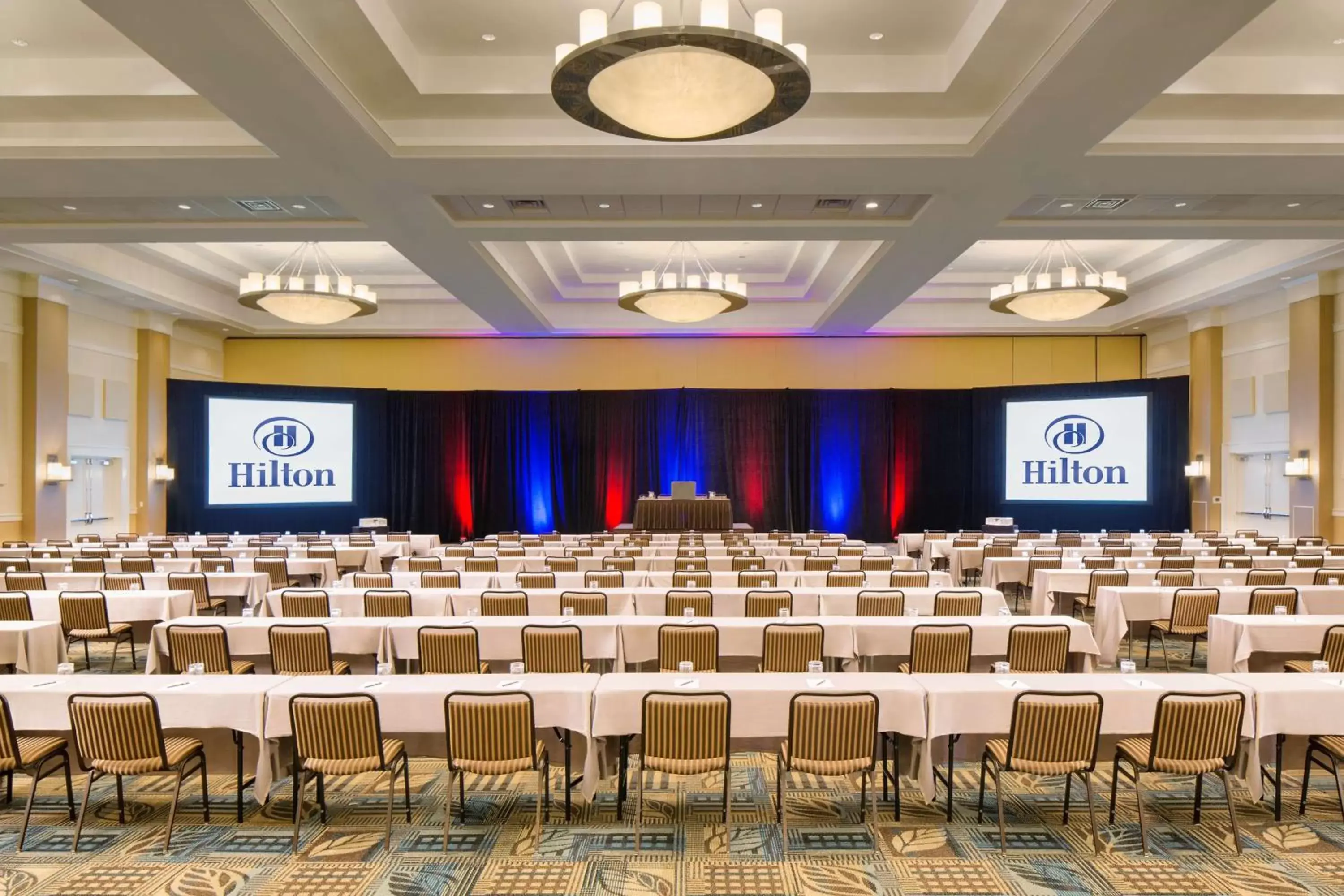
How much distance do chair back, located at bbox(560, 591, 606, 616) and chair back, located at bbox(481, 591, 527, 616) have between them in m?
0.38

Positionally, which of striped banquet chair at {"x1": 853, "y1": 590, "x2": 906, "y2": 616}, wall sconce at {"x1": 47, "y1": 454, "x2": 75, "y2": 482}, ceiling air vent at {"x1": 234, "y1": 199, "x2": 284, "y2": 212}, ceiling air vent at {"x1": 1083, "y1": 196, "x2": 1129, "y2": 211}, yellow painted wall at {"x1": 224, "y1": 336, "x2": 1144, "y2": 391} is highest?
ceiling air vent at {"x1": 1083, "y1": 196, "x2": 1129, "y2": 211}

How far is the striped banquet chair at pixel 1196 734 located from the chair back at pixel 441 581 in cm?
645

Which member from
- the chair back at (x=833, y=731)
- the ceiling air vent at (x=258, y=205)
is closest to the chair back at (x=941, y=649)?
the chair back at (x=833, y=731)

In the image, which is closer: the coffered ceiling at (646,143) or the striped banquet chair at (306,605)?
the coffered ceiling at (646,143)

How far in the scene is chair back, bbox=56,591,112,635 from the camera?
25.3ft

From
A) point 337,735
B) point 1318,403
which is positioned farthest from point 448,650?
point 1318,403

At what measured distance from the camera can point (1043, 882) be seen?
401 centimetres

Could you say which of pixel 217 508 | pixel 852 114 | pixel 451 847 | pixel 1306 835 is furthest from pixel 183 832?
pixel 217 508

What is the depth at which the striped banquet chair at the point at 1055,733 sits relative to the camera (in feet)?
14.1

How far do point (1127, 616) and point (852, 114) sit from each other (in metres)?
5.59

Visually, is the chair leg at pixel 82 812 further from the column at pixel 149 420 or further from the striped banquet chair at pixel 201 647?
the column at pixel 149 420

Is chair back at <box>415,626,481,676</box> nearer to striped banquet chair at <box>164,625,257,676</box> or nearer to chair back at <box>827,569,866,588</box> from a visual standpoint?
striped banquet chair at <box>164,625,257,676</box>

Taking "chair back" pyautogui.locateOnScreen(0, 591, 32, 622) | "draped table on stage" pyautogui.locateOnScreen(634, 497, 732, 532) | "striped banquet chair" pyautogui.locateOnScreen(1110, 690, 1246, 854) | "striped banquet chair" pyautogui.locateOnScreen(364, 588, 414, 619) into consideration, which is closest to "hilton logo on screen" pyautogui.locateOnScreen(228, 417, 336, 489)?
"draped table on stage" pyautogui.locateOnScreen(634, 497, 732, 532)

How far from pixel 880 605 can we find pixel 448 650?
3.64 m
